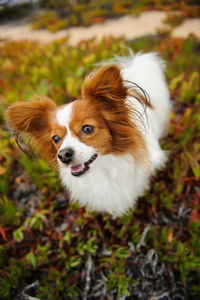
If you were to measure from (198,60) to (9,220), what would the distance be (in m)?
4.27

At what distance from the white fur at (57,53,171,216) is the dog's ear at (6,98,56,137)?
253 mm

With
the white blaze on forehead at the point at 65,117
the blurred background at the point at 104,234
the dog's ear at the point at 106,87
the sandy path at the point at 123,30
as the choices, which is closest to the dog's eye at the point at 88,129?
the white blaze on forehead at the point at 65,117

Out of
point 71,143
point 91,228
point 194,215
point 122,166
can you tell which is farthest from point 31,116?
point 194,215

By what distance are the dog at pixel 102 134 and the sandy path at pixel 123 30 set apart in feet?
15.0

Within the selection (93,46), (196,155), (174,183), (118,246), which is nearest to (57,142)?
(118,246)

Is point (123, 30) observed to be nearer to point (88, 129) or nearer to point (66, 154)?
point (88, 129)

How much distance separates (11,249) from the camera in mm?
2180

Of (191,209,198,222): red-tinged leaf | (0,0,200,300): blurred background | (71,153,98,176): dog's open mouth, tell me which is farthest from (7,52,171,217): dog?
(191,209,198,222): red-tinged leaf

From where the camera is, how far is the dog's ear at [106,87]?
Result: 1206 mm

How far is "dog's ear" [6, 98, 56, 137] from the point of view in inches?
58.8

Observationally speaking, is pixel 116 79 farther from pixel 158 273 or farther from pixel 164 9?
pixel 164 9

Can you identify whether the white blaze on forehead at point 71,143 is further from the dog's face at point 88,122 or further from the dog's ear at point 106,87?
the dog's ear at point 106,87

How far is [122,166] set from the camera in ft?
5.29

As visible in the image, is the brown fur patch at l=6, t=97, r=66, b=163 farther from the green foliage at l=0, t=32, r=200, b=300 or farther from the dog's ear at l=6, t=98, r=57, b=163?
the green foliage at l=0, t=32, r=200, b=300
